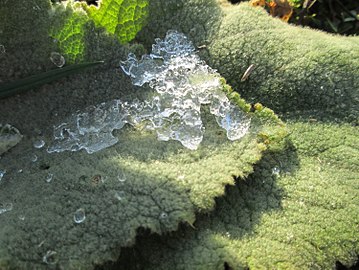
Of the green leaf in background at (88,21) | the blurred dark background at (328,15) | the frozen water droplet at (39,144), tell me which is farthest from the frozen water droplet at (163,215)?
the blurred dark background at (328,15)

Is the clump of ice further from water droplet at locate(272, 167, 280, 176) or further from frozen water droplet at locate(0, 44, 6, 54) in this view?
frozen water droplet at locate(0, 44, 6, 54)

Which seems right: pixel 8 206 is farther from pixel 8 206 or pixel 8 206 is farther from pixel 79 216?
pixel 79 216

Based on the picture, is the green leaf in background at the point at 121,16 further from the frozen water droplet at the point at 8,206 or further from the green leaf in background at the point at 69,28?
the frozen water droplet at the point at 8,206

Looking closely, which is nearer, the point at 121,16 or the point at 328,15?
the point at 121,16

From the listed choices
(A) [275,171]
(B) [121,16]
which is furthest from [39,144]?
(A) [275,171]

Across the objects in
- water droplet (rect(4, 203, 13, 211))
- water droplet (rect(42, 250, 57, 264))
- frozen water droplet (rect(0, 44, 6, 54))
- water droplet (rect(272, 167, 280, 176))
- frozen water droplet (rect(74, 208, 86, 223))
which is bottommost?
water droplet (rect(4, 203, 13, 211))

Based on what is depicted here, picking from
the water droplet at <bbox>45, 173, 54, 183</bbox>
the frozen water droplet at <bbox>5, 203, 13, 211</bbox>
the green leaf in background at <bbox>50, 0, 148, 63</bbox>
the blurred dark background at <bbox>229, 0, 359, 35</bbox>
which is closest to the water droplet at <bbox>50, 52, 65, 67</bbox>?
the green leaf in background at <bbox>50, 0, 148, 63</bbox>
